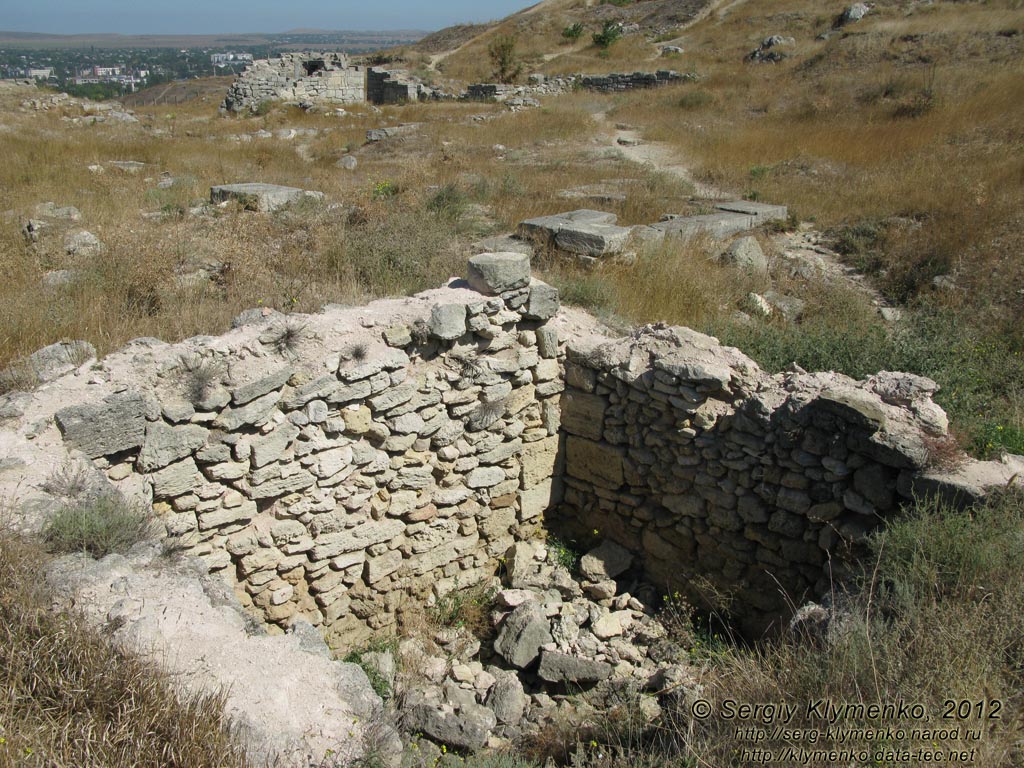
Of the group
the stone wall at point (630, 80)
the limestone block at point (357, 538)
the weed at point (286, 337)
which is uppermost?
the stone wall at point (630, 80)

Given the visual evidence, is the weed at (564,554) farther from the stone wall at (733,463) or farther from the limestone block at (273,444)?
the limestone block at (273,444)

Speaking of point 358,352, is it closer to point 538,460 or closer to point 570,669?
point 538,460

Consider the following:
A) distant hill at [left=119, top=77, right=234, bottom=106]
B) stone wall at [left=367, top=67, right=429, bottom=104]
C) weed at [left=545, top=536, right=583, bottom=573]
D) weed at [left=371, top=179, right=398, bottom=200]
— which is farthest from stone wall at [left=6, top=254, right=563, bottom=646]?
distant hill at [left=119, top=77, right=234, bottom=106]

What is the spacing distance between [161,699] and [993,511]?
3718 millimetres

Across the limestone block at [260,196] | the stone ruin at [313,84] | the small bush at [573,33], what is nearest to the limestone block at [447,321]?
the limestone block at [260,196]

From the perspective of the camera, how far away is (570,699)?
4.23 m

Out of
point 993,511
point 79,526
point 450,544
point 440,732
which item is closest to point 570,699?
point 440,732

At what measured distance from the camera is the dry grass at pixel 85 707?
196cm

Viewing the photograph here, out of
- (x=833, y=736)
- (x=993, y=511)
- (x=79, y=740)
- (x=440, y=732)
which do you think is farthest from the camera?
(x=440, y=732)

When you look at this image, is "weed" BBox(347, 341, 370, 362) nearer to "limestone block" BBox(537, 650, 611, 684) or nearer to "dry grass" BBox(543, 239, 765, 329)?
"limestone block" BBox(537, 650, 611, 684)

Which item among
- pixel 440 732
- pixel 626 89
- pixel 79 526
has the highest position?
pixel 626 89

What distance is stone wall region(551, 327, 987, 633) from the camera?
13.5 feet

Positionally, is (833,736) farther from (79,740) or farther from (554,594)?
(554,594)

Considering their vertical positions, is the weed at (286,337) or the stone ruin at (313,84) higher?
the stone ruin at (313,84)
